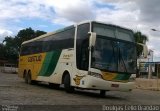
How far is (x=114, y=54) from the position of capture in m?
19.2

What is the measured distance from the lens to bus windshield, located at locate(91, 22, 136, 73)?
61.8ft

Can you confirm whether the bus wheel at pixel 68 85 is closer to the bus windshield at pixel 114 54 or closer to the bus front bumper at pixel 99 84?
the bus front bumper at pixel 99 84

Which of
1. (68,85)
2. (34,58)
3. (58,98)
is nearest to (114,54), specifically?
(68,85)

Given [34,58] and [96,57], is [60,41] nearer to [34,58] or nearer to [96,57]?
[96,57]

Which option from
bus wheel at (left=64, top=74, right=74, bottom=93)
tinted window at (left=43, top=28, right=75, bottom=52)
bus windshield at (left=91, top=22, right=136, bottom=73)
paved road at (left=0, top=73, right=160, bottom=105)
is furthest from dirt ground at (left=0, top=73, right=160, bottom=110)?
tinted window at (left=43, top=28, right=75, bottom=52)

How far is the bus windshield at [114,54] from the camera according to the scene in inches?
742

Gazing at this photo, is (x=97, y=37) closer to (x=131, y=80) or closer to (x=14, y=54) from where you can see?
(x=131, y=80)

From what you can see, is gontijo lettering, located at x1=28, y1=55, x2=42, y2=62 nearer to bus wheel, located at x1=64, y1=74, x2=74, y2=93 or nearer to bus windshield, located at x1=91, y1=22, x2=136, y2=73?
bus wheel, located at x1=64, y1=74, x2=74, y2=93

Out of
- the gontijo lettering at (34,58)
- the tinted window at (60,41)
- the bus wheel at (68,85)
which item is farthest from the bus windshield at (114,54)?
the gontijo lettering at (34,58)

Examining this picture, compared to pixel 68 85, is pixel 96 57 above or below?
above

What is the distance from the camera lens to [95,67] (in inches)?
737

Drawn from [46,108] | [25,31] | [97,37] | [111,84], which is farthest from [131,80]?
[25,31]

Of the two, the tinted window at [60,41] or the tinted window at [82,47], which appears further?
the tinted window at [60,41]

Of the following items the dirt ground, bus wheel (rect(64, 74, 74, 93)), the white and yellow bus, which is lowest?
the dirt ground
